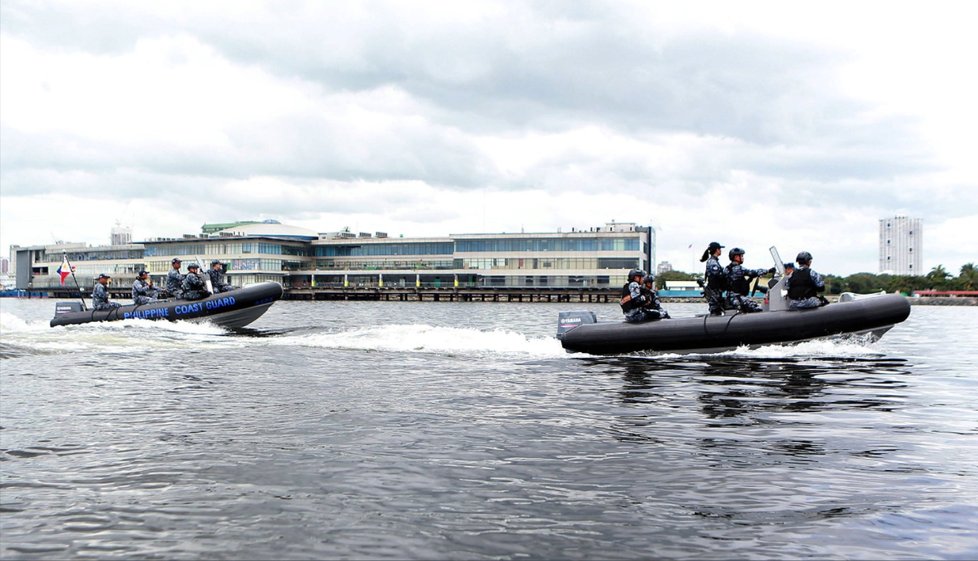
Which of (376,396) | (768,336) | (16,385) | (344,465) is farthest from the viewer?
(768,336)

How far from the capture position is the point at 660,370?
45.4 ft

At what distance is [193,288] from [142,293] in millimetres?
2780

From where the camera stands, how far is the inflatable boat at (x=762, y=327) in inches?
596

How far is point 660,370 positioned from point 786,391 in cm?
299

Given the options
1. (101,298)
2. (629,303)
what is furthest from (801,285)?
(101,298)

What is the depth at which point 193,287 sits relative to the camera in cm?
2570

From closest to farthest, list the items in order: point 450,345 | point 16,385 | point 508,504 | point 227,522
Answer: point 227,522 < point 508,504 < point 16,385 < point 450,345

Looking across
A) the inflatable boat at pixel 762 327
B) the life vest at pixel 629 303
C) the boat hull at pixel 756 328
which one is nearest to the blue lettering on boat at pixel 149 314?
the inflatable boat at pixel 762 327

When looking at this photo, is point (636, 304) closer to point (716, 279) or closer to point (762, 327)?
point (716, 279)

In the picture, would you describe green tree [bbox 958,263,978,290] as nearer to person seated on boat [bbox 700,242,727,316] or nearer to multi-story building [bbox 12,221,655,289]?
multi-story building [bbox 12,221,655,289]

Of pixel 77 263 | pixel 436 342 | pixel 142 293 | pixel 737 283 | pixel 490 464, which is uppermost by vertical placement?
pixel 77 263

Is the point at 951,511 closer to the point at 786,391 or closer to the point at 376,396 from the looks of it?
the point at 786,391

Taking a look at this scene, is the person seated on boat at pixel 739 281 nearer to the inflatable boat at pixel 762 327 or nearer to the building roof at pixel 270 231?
the inflatable boat at pixel 762 327

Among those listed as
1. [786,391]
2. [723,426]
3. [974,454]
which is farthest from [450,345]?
[974,454]
